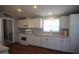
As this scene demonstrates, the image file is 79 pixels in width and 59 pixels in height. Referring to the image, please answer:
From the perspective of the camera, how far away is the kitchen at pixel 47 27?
1.83m

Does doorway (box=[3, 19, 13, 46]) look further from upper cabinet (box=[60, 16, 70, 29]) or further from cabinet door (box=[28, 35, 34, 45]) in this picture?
upper cabinet (box=[60, 16, 70, 29])

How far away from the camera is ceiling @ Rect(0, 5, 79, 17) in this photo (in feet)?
5.75

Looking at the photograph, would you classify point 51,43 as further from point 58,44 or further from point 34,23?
point 34,23

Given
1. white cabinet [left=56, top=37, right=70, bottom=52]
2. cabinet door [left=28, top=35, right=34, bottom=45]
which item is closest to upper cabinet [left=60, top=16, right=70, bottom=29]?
white cabinet [left=56, top=37, right=70, bottom=52]

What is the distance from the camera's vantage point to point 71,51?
1.81 meters

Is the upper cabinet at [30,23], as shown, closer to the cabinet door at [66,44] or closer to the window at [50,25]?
the window at [50,25]

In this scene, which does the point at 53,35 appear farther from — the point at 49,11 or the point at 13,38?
the point at 13,38

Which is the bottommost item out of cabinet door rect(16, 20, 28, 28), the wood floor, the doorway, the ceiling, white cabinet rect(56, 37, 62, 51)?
the wood floor

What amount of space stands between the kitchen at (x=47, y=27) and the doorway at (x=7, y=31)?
0.27ft
